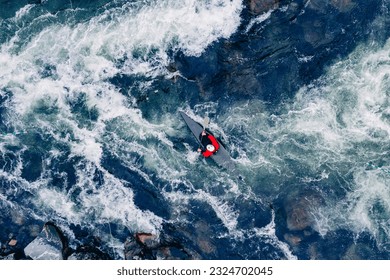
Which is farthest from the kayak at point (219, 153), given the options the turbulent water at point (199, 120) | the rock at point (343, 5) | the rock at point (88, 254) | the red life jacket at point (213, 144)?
the rock at point (343, 5)

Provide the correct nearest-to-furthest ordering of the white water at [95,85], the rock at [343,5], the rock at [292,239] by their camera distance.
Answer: the rock at [292,239] < the rock at [343,5] < the white water at [95,85]

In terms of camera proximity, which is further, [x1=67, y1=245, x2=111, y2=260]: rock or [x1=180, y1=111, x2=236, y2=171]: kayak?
[x1=180, y1=111, x2=236, y2=171]: kayak

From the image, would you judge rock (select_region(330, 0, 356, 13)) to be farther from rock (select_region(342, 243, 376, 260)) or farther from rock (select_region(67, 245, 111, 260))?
rock (select_region(67, 245, 111, 260))

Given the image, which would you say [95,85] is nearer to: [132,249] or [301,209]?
[132,249]

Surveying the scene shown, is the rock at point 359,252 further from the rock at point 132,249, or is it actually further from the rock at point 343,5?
the rock at point 343,5

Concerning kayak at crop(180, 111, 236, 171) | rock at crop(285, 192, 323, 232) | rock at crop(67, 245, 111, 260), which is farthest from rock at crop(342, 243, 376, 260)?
rock at crop(67, 245, 111, 260)

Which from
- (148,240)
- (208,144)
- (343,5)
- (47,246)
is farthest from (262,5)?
(47,246)

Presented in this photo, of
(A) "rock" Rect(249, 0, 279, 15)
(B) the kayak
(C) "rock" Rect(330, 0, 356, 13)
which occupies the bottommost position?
(B) the kayak

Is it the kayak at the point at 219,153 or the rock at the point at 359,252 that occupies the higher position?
the kayak at the point at 219,153
